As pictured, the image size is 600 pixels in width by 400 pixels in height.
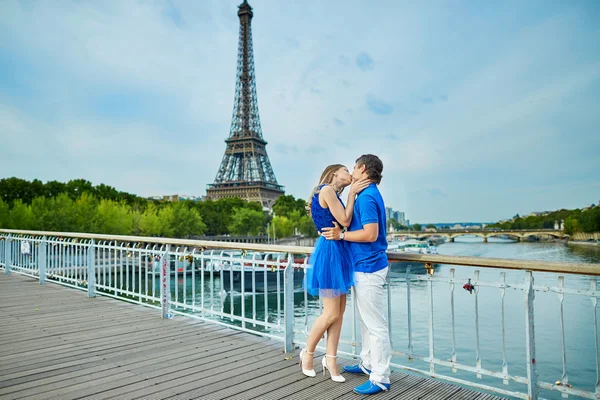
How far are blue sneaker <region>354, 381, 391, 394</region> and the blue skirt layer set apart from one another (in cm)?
72

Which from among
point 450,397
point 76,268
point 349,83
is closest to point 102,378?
point 450,397

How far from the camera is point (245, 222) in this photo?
214 feet

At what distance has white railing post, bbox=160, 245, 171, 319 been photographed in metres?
5.82

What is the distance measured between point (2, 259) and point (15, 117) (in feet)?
96.4

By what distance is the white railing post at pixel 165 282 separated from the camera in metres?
5.82

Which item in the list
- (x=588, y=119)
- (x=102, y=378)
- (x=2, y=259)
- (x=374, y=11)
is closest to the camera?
(x=102, y=378)

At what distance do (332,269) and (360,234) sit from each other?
41cm

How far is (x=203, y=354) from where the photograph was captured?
4262 millimetres

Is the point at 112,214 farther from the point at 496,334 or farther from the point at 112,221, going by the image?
the point at 496,334

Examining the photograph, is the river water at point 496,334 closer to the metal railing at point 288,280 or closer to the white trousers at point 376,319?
the metal railing at point 288,280

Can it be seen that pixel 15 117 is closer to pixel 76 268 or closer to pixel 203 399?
pixel 76 268

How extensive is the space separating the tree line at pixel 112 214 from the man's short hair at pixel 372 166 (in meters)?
37.3

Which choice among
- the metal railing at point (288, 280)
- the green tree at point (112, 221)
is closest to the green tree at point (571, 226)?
the green tree at point (112, 221)

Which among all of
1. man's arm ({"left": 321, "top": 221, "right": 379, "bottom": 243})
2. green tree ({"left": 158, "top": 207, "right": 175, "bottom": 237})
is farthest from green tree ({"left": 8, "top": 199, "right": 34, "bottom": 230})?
man's arm ({"left": 321, "top": 221, "right": 379, "bottom": 243})
